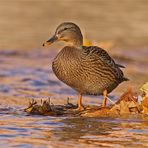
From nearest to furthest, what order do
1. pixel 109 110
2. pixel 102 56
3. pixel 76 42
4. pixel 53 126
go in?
pixel 53 126 → pixel 109 110 → pixel 102 56 → pixel 76 42

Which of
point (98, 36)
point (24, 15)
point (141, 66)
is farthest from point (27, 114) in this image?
point (24, 15)

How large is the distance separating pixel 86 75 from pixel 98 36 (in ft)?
32.5

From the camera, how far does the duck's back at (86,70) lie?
9.89 m

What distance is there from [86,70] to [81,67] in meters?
0.08

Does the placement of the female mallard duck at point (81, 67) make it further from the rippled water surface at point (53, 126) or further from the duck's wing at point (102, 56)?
the rippled water surface at point (53, 126)

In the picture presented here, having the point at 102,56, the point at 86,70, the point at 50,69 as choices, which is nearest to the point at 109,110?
the point at 86,70

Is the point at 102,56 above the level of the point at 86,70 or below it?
above

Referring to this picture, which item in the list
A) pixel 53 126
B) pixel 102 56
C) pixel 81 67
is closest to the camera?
pixel 53 126

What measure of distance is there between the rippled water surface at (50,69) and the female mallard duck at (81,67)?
2.28 ft

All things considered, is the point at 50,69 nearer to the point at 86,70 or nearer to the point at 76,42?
the point at 76,42

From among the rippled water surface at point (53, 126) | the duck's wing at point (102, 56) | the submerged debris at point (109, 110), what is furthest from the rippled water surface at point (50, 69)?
the duck's wing at point (102, 56)

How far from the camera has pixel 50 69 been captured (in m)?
14.8

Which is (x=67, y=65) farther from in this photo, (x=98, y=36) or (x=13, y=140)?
(x=98, y=36)

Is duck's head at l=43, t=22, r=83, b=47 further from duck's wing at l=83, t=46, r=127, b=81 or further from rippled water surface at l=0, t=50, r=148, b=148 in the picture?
rippled water surface at l=0, t=50, r=148, b=148
